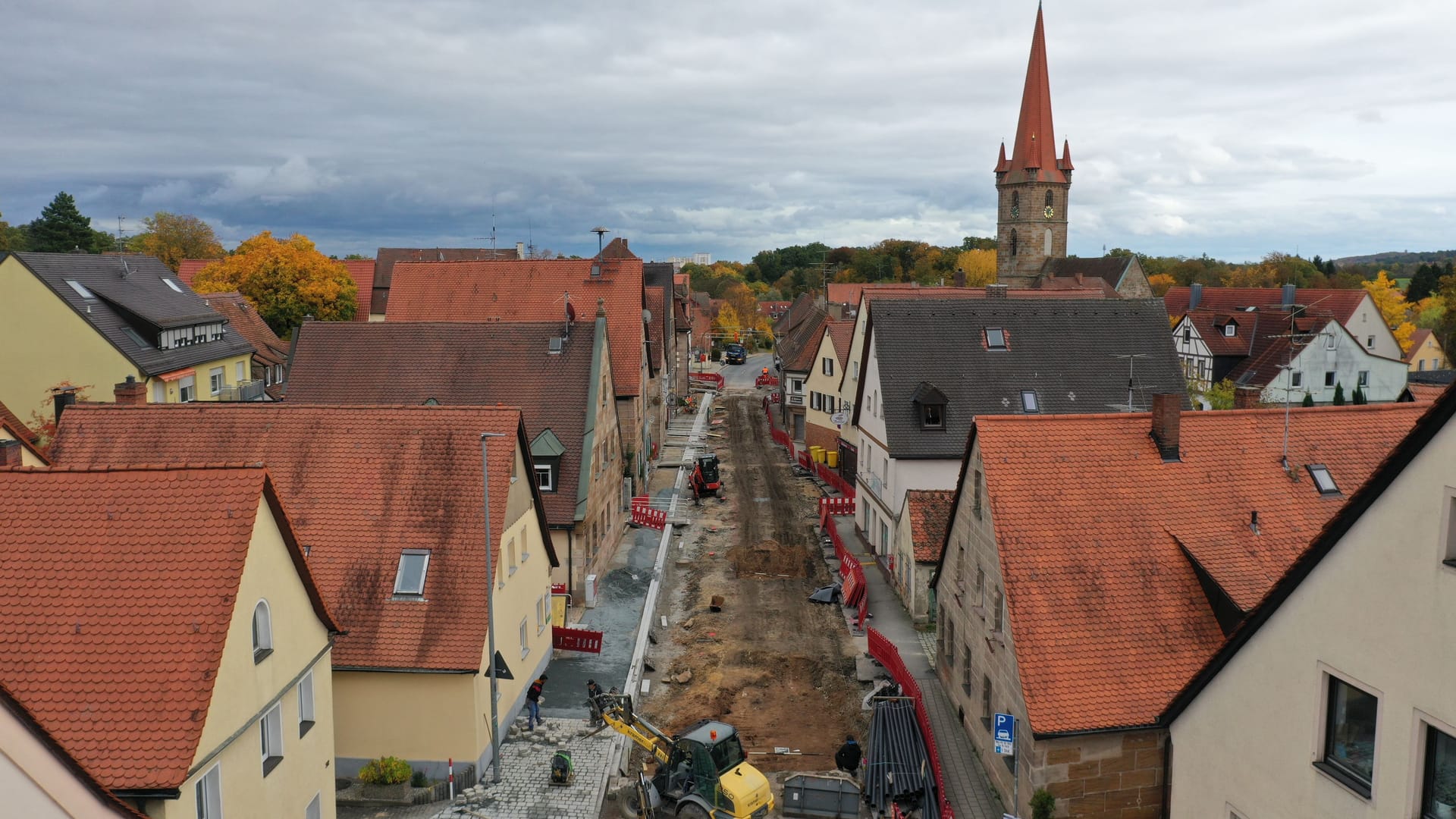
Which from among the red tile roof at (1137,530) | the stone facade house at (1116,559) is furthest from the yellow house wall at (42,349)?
the red tile roof at (1137,530)

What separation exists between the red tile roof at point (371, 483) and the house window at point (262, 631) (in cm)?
501

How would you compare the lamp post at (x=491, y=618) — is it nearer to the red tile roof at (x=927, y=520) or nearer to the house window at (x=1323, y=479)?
the red tile roof at (x=927, y=520)

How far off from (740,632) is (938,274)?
433 ft

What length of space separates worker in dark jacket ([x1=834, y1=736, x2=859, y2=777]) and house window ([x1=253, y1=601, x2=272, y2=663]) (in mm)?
12149

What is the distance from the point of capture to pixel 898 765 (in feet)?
68.2

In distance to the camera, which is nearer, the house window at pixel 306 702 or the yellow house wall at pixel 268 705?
the yellow house wall at pixel 268 705

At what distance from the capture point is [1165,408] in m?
21.4

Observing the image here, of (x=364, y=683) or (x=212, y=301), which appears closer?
(x=364, y=683)

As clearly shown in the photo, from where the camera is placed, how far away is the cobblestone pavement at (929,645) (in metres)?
28.7

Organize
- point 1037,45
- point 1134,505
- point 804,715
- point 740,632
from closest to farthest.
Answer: point 1134,505
point 804,715
point 740,632
point 1037,45

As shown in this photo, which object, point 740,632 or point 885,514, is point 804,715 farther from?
point 885,514

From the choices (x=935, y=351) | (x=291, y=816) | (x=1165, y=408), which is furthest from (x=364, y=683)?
(x=935, y=351)

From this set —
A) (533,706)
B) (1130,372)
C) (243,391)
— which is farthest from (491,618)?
(243,391)

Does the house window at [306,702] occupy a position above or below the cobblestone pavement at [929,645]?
above
